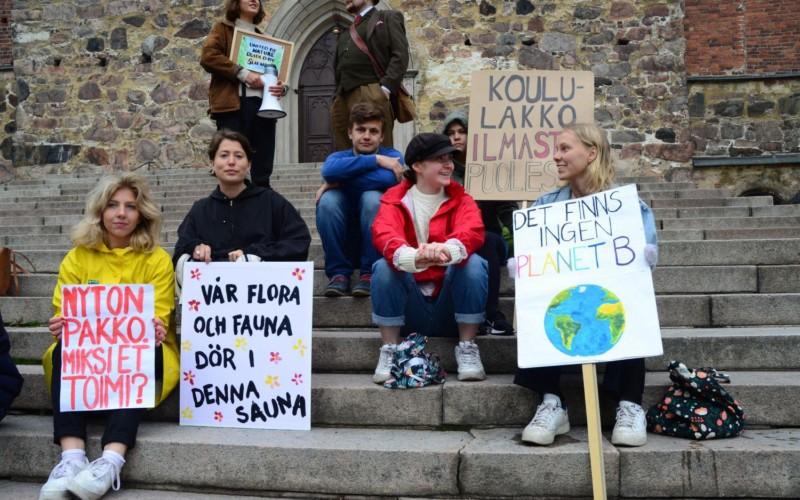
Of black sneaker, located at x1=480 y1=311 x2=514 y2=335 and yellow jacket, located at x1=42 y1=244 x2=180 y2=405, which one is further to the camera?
black sneaker, located at x1=480 y1=311 x2=514 y2=335

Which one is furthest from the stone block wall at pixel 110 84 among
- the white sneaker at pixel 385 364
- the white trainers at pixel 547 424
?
the white trainers at pixel 547 424

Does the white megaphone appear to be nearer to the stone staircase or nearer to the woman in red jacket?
the stone staircase

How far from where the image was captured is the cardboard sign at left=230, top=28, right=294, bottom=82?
185 inches

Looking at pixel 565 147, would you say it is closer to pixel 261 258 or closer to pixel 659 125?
pixel 261 258

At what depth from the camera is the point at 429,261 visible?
3.00 m

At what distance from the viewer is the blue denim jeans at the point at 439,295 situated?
3047 mm

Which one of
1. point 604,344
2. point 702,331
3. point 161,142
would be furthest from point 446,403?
point 161,142

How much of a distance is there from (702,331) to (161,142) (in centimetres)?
878

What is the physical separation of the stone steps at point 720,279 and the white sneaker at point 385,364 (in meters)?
1.00

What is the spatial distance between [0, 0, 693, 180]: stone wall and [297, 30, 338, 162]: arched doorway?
0.28 metres

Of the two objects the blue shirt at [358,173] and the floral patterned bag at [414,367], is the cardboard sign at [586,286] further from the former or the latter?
the blue shirt at [358,173]

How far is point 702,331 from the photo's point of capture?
352cm

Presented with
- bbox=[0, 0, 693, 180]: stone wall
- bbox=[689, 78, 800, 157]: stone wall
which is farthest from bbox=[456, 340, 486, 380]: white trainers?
bbox=[689, 78, 800, 157]: stone wall

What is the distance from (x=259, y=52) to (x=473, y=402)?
10.0 feet
